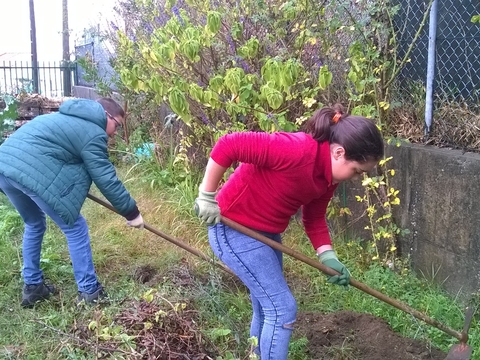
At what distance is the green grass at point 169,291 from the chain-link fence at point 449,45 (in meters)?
1.39

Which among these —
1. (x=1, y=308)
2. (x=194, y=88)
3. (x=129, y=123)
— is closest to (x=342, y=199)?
(x=194, y=88)

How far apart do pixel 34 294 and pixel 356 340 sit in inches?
85.6

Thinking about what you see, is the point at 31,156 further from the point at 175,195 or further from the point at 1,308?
the point at 175,195

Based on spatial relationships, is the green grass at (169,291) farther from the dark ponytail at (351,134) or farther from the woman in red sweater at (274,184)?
the dark ponytail at (351,134)

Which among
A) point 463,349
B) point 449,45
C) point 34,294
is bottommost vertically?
point 34,294

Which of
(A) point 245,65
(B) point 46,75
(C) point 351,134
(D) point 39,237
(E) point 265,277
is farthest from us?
(B) point 46,75

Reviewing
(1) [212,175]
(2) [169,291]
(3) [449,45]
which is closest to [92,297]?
(2) [169,291]

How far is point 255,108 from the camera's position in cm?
440

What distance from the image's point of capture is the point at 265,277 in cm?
260

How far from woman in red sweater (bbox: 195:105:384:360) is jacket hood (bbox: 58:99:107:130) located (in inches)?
49.2

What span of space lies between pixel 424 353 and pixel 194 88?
99.5 inches

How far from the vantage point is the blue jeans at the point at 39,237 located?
12.0 feet

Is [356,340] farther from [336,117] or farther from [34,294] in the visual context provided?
[34,294]

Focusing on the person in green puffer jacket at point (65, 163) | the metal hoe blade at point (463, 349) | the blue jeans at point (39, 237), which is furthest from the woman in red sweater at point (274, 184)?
Result: the blue jeans at point (39, 237)
